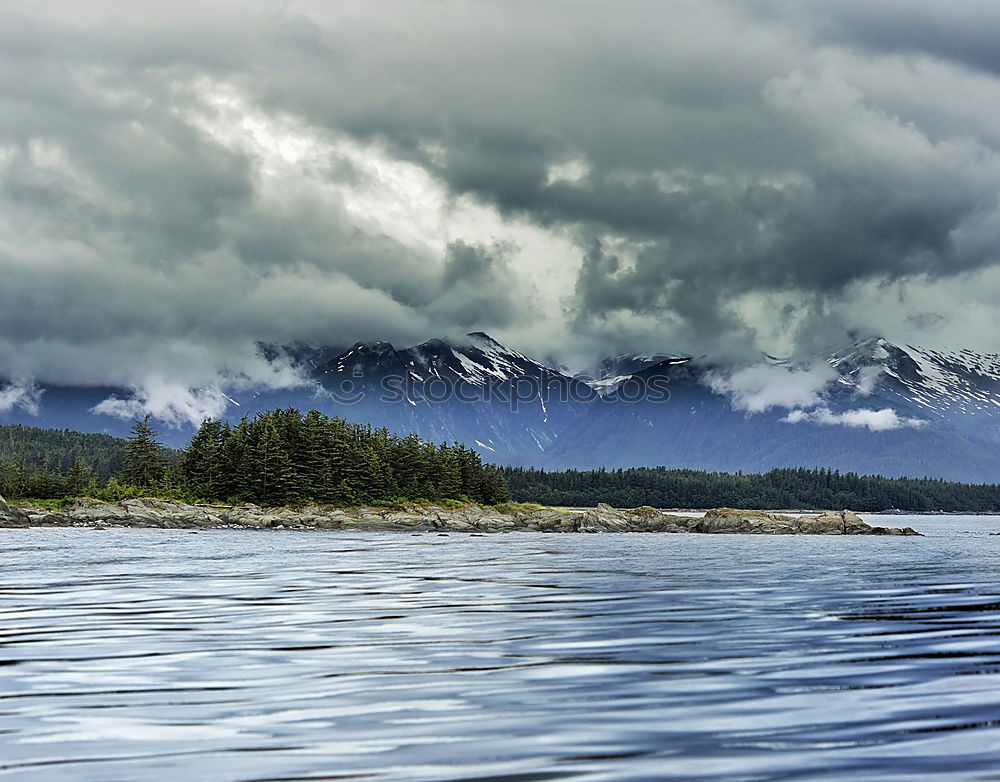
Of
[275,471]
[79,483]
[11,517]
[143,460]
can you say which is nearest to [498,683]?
[11,517]

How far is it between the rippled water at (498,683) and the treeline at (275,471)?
397 ft

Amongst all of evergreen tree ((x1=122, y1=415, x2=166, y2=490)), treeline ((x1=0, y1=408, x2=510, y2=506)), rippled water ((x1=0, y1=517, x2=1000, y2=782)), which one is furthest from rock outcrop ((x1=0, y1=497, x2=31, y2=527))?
rippled water ((x1=0, y1=517, x2=1000, y2=782))

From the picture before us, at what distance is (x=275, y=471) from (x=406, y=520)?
115ft

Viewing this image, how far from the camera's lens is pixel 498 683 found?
14.2 m

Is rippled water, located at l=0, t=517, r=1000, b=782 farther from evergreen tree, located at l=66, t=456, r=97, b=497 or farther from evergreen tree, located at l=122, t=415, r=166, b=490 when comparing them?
evergreen tree, located at l=122, t=415, r=166, b=490

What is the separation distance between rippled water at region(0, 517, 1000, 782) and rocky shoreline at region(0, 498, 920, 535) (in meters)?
90.3

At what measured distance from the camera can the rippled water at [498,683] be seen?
9805 millimetres

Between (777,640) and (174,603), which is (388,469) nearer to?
(174,603)

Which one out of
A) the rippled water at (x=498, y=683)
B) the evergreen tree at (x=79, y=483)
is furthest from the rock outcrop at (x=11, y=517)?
the rippled water at (x=498, y=683)

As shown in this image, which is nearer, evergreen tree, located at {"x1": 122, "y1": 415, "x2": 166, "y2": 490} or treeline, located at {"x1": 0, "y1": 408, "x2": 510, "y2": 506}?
treeline, located at {"x1": 0, "y1": 408, "x2": 510, "y2": 506}

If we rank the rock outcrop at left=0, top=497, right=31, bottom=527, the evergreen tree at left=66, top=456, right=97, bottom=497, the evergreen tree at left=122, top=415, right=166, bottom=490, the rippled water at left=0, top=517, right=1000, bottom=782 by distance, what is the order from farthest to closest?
the evergreen tree at left=122, top=415, right=166, bottom=490
the evergreen tree at left=66, top=456, right=97, bottom=497
the rock outcrop at left=0, top=497, right=31, bottom=527
the rippled water at left=0, top=517, right=1000, bottom=782

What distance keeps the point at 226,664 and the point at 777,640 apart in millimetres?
10162

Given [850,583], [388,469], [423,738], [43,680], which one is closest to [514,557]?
[850,583]

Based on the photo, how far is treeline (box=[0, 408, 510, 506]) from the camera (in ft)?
495
